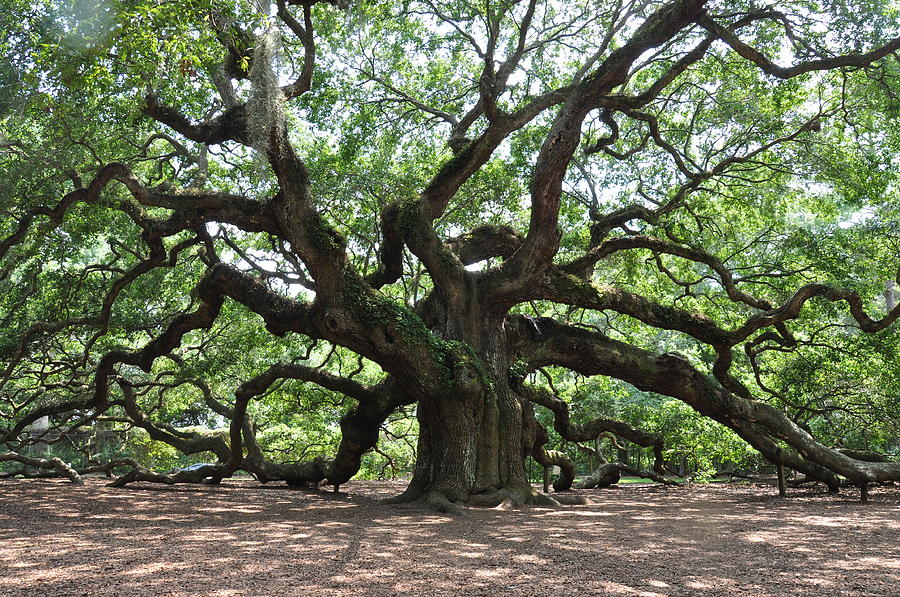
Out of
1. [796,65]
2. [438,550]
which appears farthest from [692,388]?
[438,550]

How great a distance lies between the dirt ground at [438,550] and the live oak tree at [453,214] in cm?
189

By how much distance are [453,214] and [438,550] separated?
316 inches

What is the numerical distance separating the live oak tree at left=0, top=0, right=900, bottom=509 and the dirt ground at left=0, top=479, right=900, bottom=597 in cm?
189

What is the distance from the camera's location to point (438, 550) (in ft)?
15.6

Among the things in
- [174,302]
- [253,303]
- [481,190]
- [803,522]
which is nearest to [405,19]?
[481,190]

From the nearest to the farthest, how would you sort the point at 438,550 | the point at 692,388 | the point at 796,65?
1. the point at 438,550
2. the point at 796,65
3. the point at 692,388

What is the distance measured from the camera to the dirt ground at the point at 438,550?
361 centimetres

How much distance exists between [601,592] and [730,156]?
9.46 m

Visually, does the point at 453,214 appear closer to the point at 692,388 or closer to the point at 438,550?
the point at 692,388

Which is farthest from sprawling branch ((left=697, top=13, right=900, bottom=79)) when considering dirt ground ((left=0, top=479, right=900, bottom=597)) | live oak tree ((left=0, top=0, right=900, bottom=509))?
dirt ground ((left=0, top=479, right=900, bottom=597))

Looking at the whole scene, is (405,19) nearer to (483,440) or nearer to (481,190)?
(481,190)

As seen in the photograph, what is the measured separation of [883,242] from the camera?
11.7 m

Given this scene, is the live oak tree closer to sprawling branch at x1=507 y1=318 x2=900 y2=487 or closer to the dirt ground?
sprawling branch at x1=507 y1=318 x2=900 y2=487

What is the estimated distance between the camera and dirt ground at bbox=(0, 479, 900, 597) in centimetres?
361
